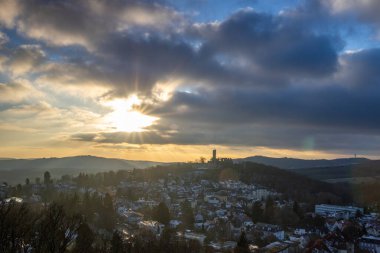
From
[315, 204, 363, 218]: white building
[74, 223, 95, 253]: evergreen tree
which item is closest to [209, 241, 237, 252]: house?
[74, 223, 95, 253]: evergreen tree

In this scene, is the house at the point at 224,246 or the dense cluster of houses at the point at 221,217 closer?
the house at the point at 224,246

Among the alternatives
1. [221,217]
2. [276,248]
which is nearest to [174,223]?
[221,217]

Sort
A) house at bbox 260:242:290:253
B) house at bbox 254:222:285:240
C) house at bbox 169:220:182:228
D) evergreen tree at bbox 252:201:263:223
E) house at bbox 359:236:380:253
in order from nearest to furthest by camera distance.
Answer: house at bbox 260:242:290:253
house at bbox 359:236:380:253
house at bbox 254:222:285:240
house at bbox 169:220:182:228
evergreen tree at bbox 252:201:263:223

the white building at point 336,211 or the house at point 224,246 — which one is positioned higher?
the white building at point 336,211

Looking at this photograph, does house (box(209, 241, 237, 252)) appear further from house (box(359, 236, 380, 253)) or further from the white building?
the white building

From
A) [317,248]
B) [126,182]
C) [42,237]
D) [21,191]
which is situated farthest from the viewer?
[126,182]

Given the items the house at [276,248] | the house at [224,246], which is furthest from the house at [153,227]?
the house at [276,248]

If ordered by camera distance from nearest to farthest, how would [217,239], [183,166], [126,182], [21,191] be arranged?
[217,239] < [21,191] < [126,182] < [183,166]

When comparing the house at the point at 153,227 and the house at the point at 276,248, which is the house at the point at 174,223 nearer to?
the house at the point at 153,227

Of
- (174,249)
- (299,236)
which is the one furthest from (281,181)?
(174,249)

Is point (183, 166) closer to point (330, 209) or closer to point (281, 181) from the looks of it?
point (281, 181)

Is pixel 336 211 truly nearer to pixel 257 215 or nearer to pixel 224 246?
pixel 257 215
